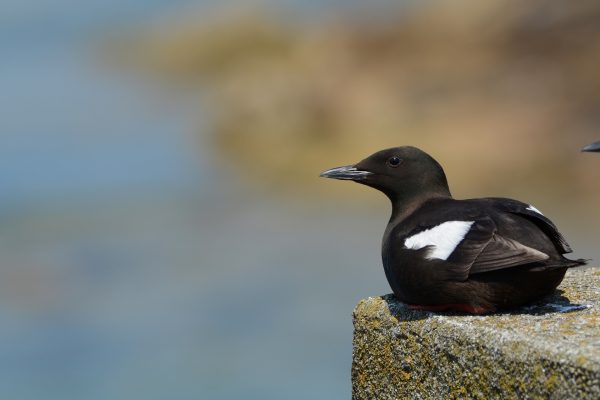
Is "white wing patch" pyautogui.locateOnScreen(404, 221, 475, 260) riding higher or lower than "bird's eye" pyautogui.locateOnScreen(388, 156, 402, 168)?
lower

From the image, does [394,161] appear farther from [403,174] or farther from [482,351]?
[482,351]

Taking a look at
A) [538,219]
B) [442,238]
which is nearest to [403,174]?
[442,238]

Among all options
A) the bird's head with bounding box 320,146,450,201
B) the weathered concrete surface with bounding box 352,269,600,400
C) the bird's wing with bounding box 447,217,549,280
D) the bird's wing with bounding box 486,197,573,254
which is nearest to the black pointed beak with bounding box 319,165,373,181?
the bird's head with bounding box 320,146,450,201

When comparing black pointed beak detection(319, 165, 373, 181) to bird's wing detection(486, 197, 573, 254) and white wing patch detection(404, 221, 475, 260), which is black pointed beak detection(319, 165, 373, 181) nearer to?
white wing patch detection(404, 221, 475, 260)

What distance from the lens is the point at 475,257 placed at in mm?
4449

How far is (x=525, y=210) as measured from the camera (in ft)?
15.3

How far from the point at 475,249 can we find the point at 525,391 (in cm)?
85

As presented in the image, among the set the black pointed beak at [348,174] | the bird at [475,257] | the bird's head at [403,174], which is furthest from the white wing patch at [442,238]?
the black pointed beak at [348,174]

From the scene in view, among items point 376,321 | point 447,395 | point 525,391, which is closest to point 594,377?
point 525,391

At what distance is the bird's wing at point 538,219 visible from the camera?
4598mm

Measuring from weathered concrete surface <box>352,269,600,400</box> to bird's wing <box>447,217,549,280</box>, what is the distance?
0.22 meters

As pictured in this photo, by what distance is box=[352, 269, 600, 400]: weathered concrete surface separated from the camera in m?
3.66

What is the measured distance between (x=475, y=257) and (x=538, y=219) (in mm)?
400

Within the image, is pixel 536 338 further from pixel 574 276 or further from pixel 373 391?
pixel 574 276
